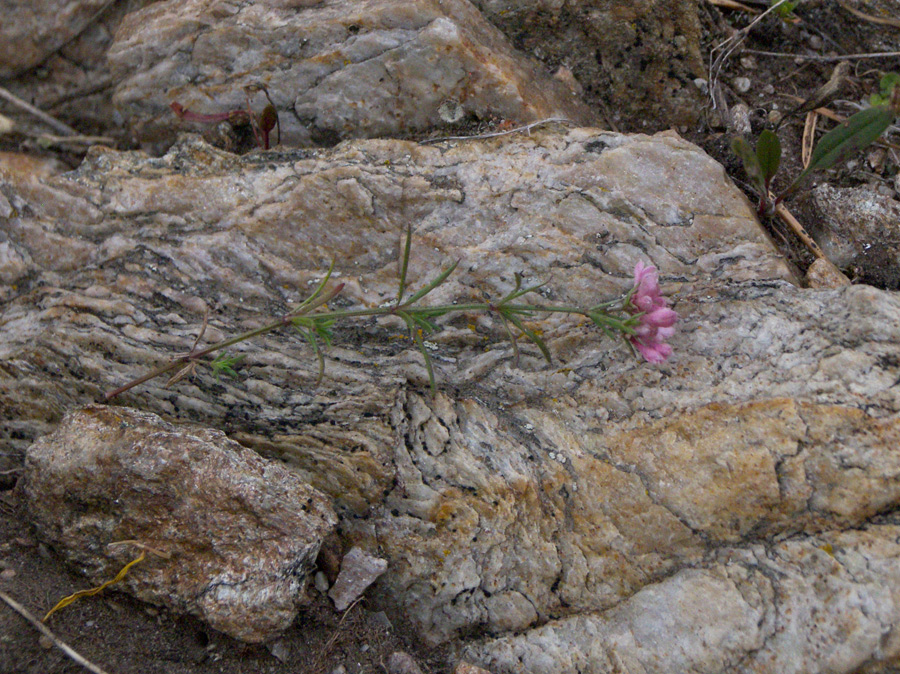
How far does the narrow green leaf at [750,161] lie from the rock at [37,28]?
359cm

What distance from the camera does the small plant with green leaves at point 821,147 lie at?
2805mm

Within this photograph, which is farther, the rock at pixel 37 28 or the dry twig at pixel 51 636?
the rock at pixel 37 28

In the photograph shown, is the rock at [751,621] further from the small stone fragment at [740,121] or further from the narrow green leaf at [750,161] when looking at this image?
the small stone fragment at [740,121]

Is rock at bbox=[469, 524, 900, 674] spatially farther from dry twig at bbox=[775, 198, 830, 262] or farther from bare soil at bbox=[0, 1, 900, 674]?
dry twig at bbox=[775, 198, 830, 262]

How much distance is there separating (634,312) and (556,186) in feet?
2.39

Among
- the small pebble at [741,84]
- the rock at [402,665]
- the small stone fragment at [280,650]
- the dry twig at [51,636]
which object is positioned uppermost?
the small pebble at [741,84]

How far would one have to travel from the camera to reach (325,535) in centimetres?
225

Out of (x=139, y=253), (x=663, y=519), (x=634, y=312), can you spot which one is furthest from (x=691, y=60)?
(x=139, y=253)

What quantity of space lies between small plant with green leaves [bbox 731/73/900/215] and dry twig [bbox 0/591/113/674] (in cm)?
342

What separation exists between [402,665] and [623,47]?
10.4 feet

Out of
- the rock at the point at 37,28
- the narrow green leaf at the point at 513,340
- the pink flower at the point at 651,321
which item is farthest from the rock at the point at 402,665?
the rock at the point at 37,28

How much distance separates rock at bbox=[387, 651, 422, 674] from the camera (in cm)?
223

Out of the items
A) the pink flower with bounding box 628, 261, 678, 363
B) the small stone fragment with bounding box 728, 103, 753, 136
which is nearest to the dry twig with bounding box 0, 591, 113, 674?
the pink flower with bounding box 628, 261, 678, 363

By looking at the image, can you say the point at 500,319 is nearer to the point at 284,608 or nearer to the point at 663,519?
the point at 663,519
